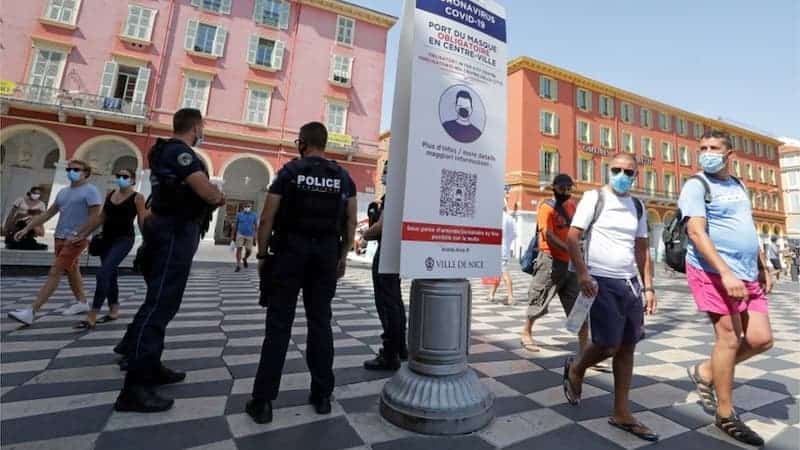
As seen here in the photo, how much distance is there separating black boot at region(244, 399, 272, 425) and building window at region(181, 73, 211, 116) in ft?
63.1

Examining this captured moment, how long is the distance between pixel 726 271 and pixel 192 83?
21212mm

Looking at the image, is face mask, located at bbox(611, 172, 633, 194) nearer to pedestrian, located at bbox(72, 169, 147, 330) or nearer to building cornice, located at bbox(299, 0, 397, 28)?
pedestrian, located at bbox(72, 169, 147, 330)

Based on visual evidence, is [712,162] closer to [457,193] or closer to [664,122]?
[457,193]

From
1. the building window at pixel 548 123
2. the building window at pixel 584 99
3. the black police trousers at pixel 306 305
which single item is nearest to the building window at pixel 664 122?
the building window at pixel 584 99

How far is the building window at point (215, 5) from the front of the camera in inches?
731

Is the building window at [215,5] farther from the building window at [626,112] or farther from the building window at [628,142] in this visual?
the building window at [628,142]

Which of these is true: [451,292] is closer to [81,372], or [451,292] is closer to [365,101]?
[81,372]

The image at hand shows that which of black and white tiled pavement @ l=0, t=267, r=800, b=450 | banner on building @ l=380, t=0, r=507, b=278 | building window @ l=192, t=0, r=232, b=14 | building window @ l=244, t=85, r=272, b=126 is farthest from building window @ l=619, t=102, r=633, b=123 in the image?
banner on building @ l=380, t=0, r=507, b=278

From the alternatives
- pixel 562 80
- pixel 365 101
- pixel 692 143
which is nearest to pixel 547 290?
pixel 365 101

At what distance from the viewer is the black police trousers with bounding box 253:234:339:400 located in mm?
1987

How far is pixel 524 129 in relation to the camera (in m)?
25.7

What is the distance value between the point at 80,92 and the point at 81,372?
63.8 ft

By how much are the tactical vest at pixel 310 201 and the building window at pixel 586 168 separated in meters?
29.4

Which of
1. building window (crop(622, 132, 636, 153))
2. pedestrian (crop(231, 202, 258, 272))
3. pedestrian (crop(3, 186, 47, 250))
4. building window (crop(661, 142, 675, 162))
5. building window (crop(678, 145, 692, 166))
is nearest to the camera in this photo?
pedestrian (crop(3, 186, 47, 250))
